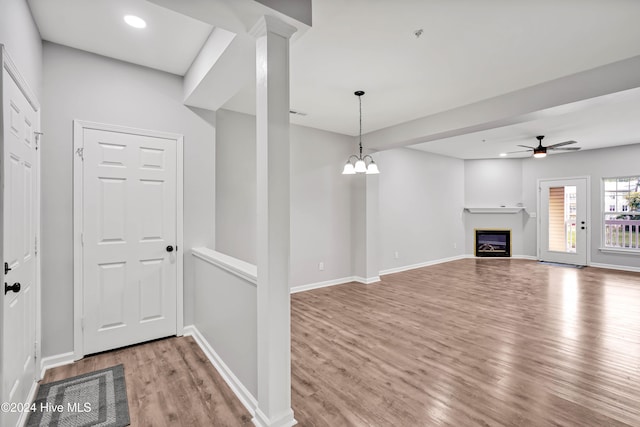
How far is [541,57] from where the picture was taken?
2695mm

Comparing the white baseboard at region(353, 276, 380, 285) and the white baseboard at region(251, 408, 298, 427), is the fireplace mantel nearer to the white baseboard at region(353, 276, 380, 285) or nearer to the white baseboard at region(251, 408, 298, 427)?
the white baseboard at region(353, 276, 380, 285)

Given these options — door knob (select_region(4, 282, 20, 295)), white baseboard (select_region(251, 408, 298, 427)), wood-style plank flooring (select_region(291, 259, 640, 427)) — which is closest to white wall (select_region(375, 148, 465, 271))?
wood-style plank flooring (select_region(291, 259, 640, 427))

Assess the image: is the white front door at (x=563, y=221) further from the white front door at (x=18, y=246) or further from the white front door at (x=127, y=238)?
the white front door at (x=18, y=246)

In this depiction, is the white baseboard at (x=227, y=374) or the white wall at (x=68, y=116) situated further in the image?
the white wall at (x=68, y=116)

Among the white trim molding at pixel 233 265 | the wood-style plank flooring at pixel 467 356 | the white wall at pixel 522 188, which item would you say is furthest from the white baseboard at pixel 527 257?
the white trim molding at pixel 233 265

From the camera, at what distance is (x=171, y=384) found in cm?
231

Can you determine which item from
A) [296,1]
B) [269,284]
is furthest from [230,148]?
[269,284]

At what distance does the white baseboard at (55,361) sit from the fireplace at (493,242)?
8.78 metres

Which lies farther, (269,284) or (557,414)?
(557,414)

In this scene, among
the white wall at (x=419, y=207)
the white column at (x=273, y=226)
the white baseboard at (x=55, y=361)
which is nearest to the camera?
the white column at (x=273, y=226)

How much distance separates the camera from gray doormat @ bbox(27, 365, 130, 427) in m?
1.92

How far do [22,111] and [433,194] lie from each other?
7.28 metres

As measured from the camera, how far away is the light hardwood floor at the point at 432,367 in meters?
1.98

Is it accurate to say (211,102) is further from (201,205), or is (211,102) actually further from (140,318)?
(140,318)
